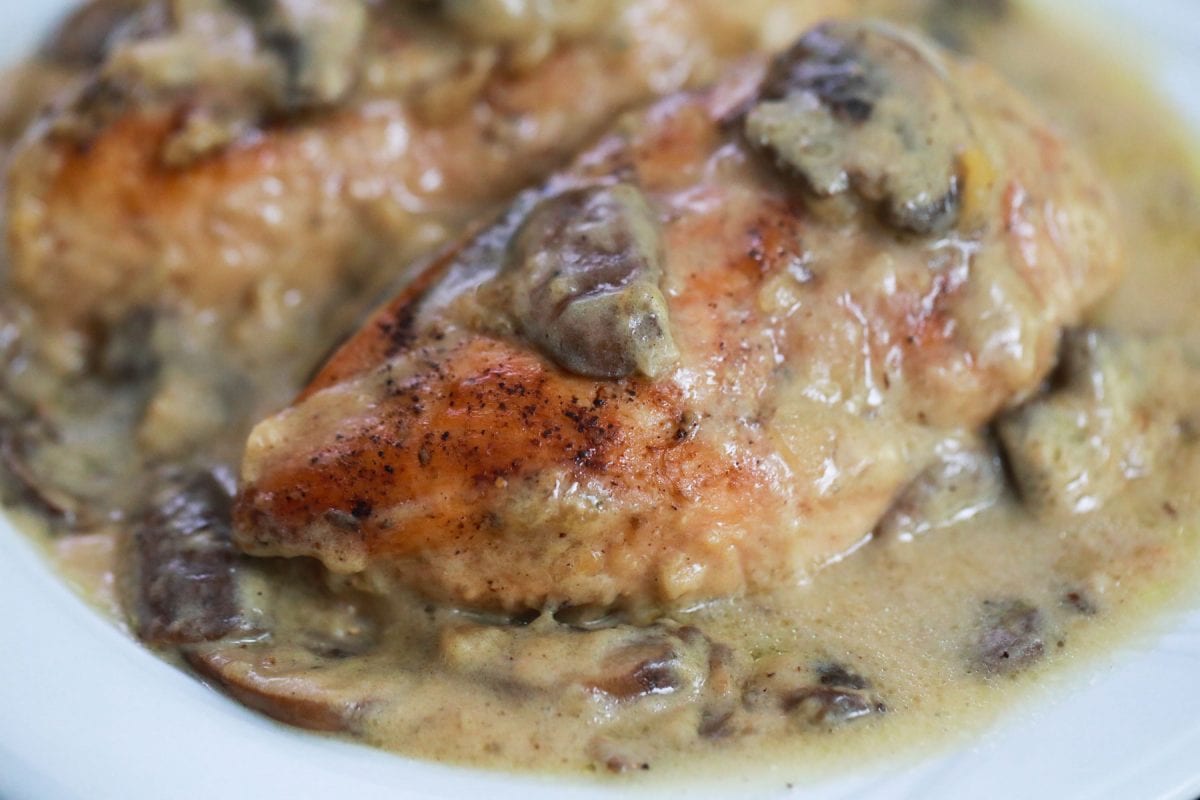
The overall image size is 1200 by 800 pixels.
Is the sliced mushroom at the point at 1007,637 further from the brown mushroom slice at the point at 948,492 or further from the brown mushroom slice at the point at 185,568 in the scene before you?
the brown mushroom slice at the point at 185,568

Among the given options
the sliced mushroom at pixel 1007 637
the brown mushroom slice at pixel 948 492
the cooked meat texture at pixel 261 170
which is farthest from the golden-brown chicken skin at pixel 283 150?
the sliced mushroom at pixel 1007 637

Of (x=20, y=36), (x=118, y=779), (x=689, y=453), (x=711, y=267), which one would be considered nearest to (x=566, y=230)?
(x=711, y=267)

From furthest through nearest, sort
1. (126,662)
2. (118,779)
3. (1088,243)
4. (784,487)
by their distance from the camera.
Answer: (1088,243), (784,487), (126,662), (118,779)

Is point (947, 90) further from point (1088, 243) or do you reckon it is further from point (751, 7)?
point (751, 7)

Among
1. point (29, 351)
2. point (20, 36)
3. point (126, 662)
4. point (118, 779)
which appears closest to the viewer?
point (118, 779)

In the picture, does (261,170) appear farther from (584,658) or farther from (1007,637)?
(1007,637)

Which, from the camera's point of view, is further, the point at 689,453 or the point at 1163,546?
the point at 1163,546

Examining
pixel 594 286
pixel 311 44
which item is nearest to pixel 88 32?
pixel 311 44
